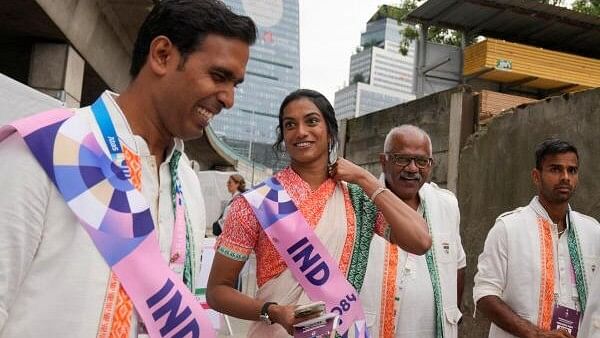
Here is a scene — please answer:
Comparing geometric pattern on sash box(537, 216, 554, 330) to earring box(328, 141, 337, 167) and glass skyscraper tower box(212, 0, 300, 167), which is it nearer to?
earring box(328, 141, 337, 167)

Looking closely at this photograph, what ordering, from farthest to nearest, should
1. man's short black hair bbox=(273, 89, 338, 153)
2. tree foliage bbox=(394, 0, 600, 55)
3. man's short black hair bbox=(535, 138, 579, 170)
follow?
tree foliage bbox=(394, 0, 600, 55) → man's short black hair bbox=(535, 138, 579, 170) → man's short black hair bbox=(273, 89, 338, 153)

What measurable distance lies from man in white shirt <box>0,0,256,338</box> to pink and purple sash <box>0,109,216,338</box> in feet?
0.04

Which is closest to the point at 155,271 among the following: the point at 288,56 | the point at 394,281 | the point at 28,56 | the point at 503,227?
the point at 394,281

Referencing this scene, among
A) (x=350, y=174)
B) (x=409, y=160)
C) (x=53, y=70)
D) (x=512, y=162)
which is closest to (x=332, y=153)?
(x=350, y=174)

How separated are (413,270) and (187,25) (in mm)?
1648

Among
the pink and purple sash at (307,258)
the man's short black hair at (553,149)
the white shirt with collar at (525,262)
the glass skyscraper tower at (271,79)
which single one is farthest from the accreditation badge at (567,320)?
the glass skyscraper tower at (271,79)

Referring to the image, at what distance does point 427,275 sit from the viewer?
2688 mm

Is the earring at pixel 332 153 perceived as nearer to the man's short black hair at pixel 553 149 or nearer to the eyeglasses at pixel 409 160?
the eyeglasses at pixel 409 160

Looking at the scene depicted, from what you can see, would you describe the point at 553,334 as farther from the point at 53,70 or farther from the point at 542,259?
the point at 53,70

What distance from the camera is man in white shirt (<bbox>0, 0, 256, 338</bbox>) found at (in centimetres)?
119

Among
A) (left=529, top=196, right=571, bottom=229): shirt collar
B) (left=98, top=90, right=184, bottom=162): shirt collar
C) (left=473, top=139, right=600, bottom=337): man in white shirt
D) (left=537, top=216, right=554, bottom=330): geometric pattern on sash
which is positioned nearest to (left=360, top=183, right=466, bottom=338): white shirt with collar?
(left=473, top=139, right=600, bottom=337): man in white shirt

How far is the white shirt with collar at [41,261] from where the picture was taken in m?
1.17

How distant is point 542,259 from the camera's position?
3.00 m

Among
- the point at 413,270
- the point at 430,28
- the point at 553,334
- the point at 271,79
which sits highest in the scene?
the point at 271,79
